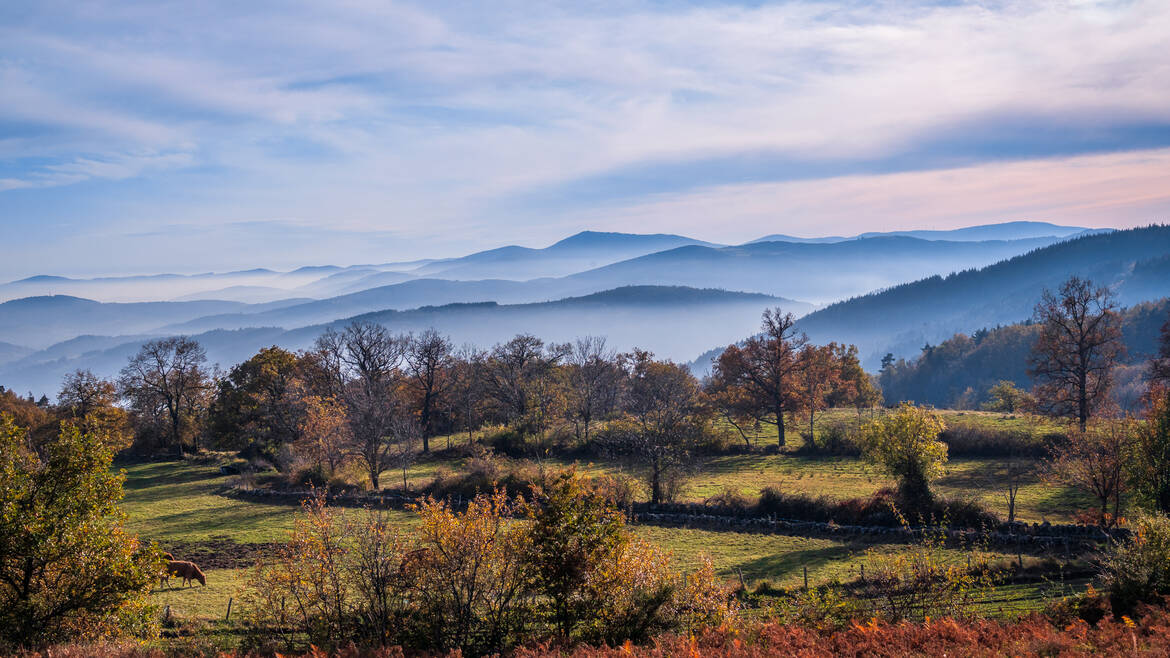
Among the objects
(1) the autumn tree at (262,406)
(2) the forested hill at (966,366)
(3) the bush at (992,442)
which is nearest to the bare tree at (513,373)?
(1) the autumn tree at (262,406)

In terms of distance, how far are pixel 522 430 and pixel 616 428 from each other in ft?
34.1

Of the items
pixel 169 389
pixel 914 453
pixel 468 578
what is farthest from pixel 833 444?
pixel 169 389

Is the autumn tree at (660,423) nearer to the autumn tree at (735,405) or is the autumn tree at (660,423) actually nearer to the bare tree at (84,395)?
the autumn tree at (735,405)

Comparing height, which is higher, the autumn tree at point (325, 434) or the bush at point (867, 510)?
the autumn tree at point (325, 434)

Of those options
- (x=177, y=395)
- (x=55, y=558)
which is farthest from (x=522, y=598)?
(x=177, y=395)

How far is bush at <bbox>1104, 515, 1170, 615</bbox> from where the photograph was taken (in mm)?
16750

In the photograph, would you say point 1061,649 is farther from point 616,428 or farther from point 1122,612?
point 616,428

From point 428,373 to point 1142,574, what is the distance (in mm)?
64165

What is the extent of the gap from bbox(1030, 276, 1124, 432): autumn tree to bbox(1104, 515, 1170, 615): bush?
39.9 m

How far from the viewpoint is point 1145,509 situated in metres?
29.6

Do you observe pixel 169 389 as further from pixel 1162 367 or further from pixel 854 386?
pixel 1162 367

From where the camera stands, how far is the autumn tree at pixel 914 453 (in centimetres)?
3409

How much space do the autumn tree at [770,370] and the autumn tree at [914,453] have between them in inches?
1041

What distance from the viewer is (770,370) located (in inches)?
2547
